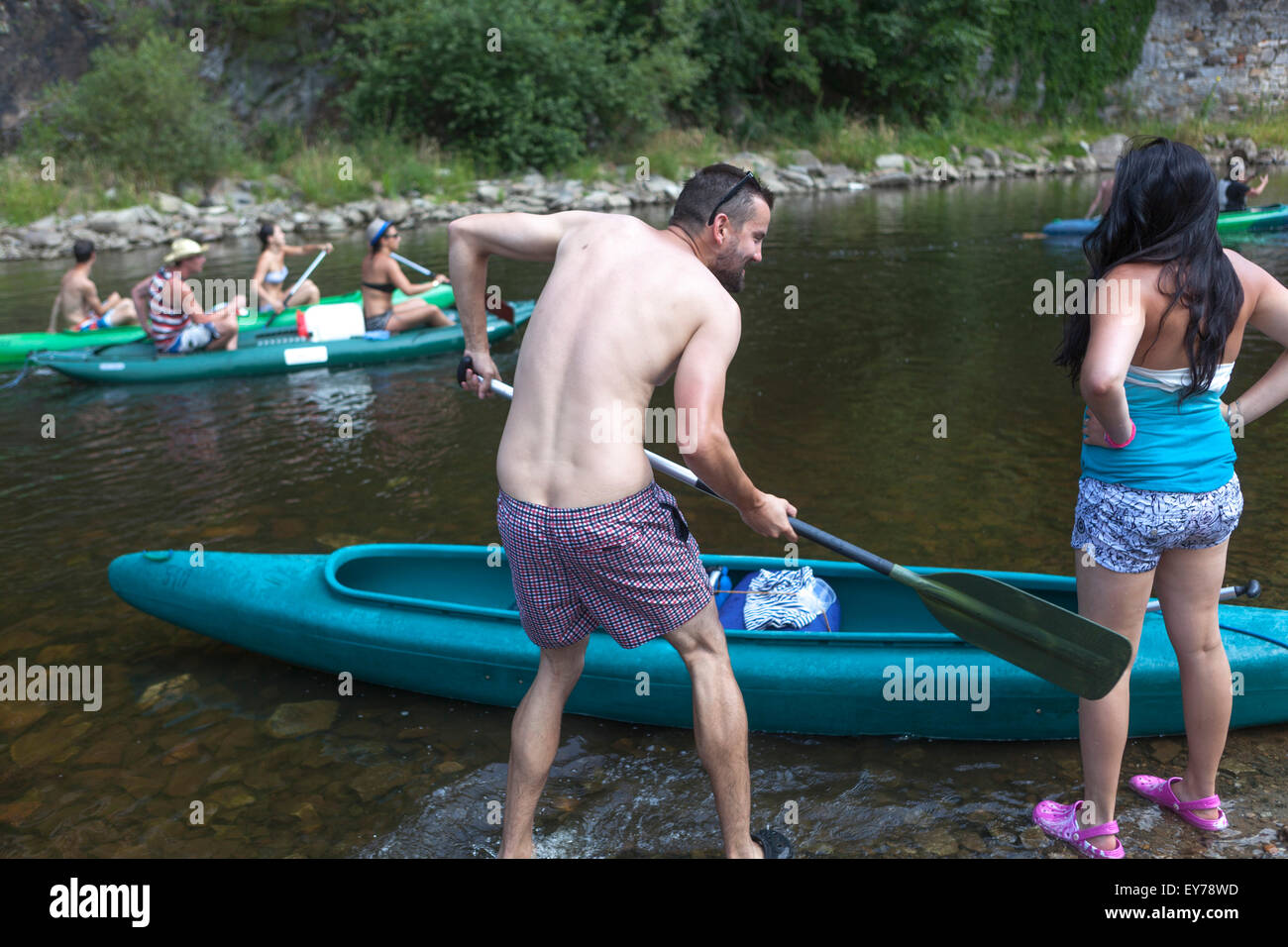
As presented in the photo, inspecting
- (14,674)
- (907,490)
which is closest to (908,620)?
(907,490)

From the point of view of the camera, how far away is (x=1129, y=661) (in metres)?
2.70

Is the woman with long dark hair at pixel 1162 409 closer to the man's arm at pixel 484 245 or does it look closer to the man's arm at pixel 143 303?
the man's arm at pixel 484 245

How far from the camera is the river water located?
133 inches

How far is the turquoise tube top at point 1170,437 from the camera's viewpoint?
2.56 metres

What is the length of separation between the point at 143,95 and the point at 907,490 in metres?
19.0

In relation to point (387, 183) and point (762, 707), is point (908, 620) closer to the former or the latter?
point (762, 707)

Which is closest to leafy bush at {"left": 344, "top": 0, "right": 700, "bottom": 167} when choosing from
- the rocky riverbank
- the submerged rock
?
the rocky riverbank

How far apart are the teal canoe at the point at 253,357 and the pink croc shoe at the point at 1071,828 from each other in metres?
6.65

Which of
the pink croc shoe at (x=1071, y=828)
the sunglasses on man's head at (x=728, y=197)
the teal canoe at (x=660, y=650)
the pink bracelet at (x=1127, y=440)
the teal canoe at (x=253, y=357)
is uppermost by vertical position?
the sunglasses on man's head at (x=728, y=197)

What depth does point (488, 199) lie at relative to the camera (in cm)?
2033

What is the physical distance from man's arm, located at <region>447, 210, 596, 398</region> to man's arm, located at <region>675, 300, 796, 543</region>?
0.51 meters

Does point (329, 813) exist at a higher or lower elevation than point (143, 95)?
lower
